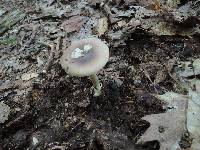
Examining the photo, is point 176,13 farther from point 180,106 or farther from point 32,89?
point 32,89

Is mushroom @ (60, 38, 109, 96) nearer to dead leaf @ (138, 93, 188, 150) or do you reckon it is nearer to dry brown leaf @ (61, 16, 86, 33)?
dead leaf @ (138, 93, 188, 150)

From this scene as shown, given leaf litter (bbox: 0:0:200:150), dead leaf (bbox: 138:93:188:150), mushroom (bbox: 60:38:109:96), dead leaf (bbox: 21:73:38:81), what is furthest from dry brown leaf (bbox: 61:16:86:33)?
dead leaf (bbox: 138:93:188:150)

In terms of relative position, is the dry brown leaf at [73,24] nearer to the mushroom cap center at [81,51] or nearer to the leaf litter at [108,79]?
the leaf litter at [108,79]

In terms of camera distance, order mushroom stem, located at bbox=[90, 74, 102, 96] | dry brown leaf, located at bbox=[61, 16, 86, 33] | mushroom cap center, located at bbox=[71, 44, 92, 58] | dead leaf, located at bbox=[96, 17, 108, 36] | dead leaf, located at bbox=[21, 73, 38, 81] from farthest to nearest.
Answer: dry brown leaf, located at bbox=[61, 16, 86, 33]
dead leaf, located at bbox=[96, 17, 108, 36]
dead leaf, located at bbox=[21, 73, 38, 81]
mushroom stem, located at bbox=[90, 74, 102, 96]
mushroom cap center, located at bbox=[71, 44, 92, 58]

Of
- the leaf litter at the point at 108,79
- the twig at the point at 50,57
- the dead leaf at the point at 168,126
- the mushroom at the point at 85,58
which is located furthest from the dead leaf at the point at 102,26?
the dead leaf at the point at 168,126

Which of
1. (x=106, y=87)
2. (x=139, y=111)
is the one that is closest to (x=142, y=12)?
(x=106, y=87)

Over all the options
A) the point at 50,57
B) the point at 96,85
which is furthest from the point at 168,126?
the point at 50,57

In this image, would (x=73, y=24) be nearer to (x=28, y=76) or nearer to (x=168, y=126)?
(x=28, y=76)
